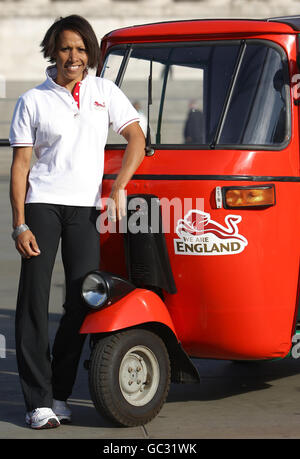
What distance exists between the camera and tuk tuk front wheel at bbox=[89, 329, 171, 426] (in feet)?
17.0

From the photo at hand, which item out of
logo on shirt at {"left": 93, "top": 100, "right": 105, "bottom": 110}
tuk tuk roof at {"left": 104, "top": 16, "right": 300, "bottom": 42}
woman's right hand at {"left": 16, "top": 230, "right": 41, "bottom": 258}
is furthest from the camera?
tuk tuk roof at {"left": 104, "top": 16, "right": 300, "bottom": 42}

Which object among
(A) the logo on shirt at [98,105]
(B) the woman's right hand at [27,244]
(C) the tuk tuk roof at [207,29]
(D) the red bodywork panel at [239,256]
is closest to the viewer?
(B) the woman's right hand at [27,244]

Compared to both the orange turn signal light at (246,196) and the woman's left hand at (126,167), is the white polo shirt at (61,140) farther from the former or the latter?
the orange turn signal light at (246,196)

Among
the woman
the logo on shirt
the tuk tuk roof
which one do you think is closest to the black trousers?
the woman

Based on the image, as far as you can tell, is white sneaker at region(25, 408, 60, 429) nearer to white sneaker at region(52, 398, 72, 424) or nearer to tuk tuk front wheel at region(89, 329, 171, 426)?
white sneaker at region(52, 398, 72, 424)

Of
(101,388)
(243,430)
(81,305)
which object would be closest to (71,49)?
(81,305)

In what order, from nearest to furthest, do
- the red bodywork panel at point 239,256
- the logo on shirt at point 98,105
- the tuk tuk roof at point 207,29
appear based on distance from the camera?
the logo on shirt at point 98,105, the red bodywork panel at point 239,256, the tuk tuk roof at point 207,29

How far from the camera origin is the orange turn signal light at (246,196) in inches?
209

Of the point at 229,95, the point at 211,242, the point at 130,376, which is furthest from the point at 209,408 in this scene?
the point at 229,95

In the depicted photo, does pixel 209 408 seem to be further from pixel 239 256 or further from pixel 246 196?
pixel 246 196

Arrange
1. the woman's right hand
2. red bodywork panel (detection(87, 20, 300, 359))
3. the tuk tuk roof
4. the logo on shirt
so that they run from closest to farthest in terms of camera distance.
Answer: the woman's right hand, the logo on shirt, red bodywork panel (detection(87, 20, 300, 359)), the tuk tuk roof

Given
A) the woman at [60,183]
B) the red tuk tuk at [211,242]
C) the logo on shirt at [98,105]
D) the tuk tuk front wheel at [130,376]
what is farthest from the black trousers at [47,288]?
the logo on shirt at [98,105]

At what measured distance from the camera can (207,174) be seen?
17.6 feet

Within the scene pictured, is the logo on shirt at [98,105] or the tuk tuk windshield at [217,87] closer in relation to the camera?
the logo on shirt at [98,105]
